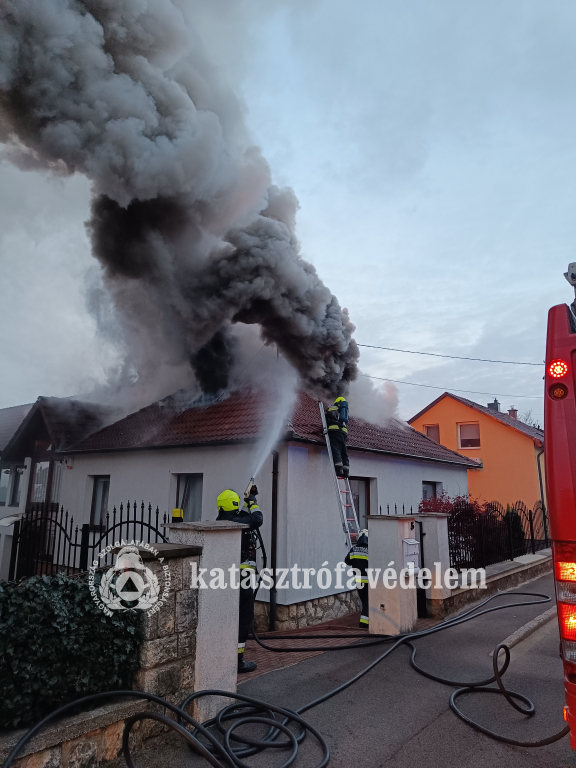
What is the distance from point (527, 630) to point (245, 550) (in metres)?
3.59

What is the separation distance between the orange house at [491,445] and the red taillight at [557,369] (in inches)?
711

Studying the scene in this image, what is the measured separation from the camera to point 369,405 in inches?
503

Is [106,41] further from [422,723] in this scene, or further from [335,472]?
[422,723]

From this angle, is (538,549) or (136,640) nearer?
(136,640)

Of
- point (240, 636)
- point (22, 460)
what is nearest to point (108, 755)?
point (240, 636)

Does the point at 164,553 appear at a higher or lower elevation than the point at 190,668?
higher

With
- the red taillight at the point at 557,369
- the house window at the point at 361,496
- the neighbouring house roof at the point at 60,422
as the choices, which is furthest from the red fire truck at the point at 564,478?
the neighbouring house roof at the point at 60,422

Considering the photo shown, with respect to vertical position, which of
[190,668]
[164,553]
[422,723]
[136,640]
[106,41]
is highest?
[106,41]

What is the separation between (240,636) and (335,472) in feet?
11.3

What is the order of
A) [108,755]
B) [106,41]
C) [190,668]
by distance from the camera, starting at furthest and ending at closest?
[106,41], [190,668], [108,755]

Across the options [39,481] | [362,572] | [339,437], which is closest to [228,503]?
[362,572]

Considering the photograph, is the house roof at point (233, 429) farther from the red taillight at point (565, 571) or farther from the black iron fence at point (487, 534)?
the red taillight at point (565, 571)

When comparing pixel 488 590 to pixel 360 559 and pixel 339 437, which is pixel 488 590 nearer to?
pixel 360 559

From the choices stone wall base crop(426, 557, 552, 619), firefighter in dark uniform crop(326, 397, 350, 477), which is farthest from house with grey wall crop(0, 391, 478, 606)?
stone wall base crop(426, 557, 552, 619)
